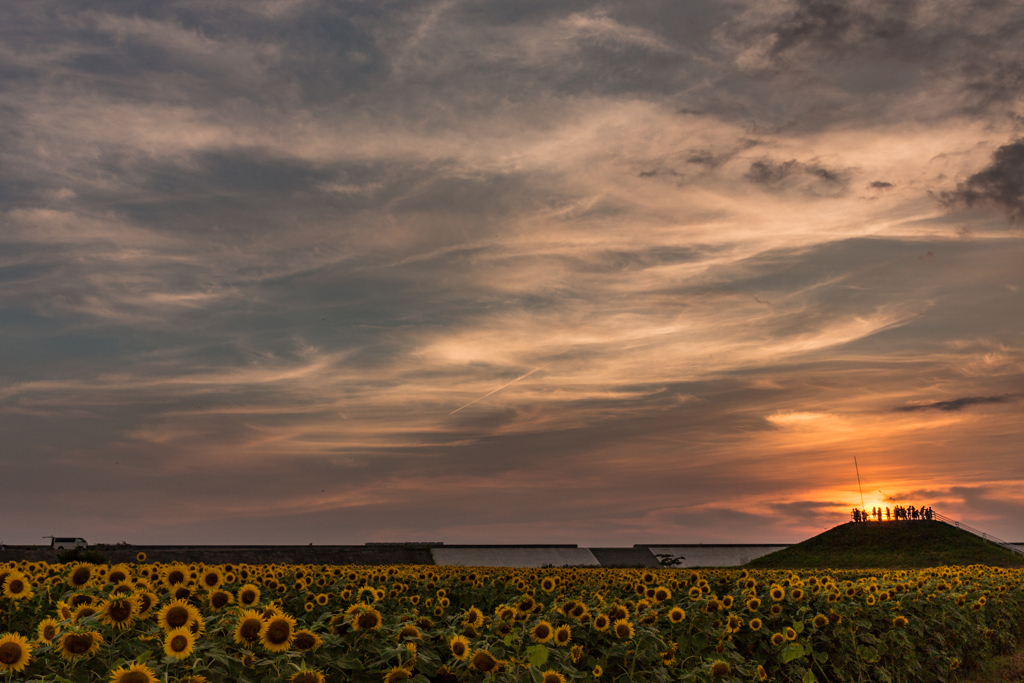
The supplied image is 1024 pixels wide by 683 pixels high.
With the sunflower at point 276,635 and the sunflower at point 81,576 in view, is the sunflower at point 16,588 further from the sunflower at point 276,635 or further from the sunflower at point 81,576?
the sunflower at point 276,635

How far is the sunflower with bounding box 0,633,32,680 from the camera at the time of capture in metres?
4.25

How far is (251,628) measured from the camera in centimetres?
462

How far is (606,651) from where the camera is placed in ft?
22.0

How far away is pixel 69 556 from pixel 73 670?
22527mm

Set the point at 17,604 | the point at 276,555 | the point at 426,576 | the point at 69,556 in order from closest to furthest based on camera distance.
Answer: the point at 17,604
the point at 426,576
the point at 69,556
the point at 276,555

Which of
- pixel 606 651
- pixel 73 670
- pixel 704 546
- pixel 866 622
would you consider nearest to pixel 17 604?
pixel 73 670

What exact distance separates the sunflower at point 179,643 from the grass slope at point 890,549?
48.9 meters

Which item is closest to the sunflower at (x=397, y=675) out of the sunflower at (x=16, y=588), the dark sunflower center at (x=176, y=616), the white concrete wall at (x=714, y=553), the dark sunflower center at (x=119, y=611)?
the dark sunflower center at (x=176, y=616)

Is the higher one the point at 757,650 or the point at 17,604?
the point at 17,604

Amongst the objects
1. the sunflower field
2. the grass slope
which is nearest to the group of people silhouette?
the grass slope

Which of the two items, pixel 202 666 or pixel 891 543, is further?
pixel 891 543

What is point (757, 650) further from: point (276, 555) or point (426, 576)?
point (276, 555)

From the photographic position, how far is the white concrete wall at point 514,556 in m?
44.1

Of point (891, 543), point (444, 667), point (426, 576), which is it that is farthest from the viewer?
point (891, 543)
